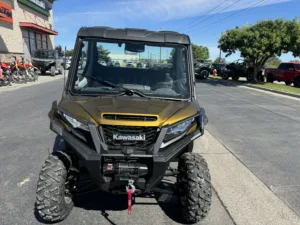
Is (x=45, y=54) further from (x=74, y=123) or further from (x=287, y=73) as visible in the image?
(x=74, y=123)

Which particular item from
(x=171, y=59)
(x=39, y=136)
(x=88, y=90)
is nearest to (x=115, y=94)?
(x=88, y=90)

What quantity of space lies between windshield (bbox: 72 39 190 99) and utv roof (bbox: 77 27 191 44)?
89mm

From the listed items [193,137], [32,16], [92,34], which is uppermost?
[32,16]

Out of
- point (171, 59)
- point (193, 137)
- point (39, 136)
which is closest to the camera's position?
point (193, 137)

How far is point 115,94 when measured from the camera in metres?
3.49

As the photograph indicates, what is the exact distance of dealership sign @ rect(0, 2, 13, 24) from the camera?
22547 millimetres

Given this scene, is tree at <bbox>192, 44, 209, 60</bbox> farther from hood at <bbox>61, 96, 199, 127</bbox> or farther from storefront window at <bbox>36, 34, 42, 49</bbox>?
hood at <bbox>61, 96, 199, 127</bbox>

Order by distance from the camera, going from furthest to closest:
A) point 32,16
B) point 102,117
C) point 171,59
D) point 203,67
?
point 32,16
point 203,67
point 171,59
point 102,117

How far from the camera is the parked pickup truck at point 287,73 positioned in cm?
2191

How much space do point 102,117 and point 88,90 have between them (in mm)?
834

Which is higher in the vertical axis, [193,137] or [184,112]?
[184,112]

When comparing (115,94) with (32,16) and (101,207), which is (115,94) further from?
(32,16)

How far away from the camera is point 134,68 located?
12.8 ft

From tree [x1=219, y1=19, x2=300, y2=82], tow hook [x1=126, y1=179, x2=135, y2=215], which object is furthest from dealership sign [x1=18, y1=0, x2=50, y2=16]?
tow hook [x1=126, y1=179, x2=135, y2=215]
